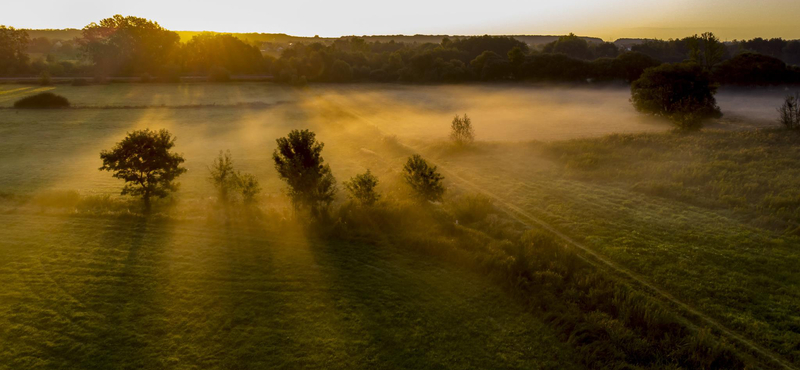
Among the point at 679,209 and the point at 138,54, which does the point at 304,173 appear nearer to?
the point at 679,209

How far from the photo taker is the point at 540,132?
52906 mm

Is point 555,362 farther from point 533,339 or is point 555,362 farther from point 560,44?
point 560,44

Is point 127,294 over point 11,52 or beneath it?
beneath

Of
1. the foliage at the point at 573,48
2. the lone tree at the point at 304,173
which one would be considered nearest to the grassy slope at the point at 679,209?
the lone tree at the point at 304,173

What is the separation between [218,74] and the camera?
9206 cm

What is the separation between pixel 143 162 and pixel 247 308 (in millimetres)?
16736

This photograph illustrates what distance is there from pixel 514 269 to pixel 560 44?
13181 centimetres

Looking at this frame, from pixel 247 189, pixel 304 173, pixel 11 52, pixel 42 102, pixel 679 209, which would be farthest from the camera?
pixel 11 52

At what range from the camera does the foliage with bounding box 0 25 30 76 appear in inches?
3489

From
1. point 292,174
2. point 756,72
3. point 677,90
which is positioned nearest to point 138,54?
point 292,174

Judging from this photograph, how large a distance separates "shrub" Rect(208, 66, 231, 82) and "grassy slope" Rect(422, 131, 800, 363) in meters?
67.9

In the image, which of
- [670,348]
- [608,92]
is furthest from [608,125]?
[670,348]

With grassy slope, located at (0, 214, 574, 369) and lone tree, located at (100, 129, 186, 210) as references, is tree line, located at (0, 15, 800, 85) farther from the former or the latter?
grassy slope, located at (0, 214, 574, 369)

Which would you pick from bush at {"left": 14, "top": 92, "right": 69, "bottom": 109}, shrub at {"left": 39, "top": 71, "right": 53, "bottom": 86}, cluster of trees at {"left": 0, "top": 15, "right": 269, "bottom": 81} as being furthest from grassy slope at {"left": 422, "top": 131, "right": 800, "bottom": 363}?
shrub at {"left": 39, "top": 71, "right": 53, "bottom": 86}
